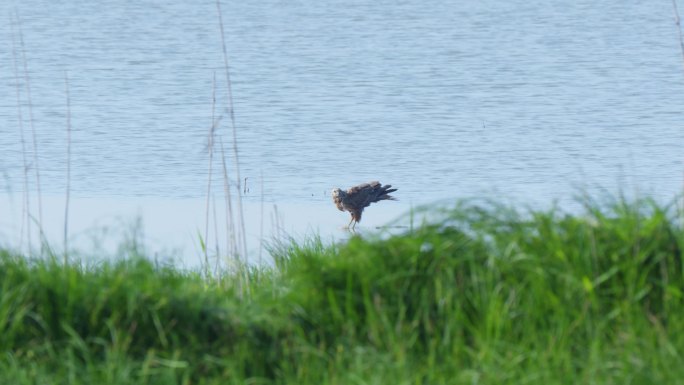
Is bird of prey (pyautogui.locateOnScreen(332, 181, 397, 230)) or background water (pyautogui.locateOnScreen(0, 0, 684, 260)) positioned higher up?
background water (pyautogui.locateOnScreen(0, 0, 684, 260))

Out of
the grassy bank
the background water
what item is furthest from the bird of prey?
the grassy bank

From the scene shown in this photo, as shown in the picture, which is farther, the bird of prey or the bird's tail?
the bird's tail

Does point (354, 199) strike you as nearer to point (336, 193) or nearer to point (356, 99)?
point (336, 193)

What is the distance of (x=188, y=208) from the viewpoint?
379 inches

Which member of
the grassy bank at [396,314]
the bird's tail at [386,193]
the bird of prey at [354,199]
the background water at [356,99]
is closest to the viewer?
the grassy bank at [396,314]

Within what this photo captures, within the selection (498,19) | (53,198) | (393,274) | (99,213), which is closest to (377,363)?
(393,274)

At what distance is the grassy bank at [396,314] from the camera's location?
15.3ft

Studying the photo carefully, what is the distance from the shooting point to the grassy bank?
4660mm

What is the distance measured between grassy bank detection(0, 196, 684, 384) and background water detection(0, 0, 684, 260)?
239 centimetres

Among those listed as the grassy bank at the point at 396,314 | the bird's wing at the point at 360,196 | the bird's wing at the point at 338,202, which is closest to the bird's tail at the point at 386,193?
the bird's wing at the point at 360,196

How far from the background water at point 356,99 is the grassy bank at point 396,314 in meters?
2.39

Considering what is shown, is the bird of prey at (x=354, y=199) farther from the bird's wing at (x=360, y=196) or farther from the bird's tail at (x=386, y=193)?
the bird's tail at (x=386, y=193)

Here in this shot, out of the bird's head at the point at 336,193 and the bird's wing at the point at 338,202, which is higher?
the bird's head at the point at 336,193

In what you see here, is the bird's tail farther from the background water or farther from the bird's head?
the bird's head
